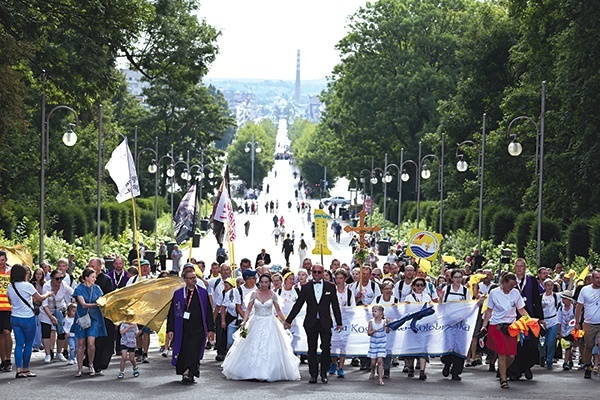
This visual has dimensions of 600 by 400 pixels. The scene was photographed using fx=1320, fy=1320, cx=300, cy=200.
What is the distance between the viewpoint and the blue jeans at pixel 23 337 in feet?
58.3

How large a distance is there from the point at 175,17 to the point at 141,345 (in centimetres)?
2321

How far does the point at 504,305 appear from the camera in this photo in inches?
705

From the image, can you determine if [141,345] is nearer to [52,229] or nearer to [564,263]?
[564,263]

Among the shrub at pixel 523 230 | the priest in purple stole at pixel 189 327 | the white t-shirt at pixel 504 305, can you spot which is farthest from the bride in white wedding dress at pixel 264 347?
the shrub at pixel 523 230

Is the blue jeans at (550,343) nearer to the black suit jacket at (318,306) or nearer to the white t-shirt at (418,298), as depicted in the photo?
the white t-shirt at (418,298)

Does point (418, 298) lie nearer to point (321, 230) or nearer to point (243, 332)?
point (243, 332)

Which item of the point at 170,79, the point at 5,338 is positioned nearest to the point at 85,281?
the point at 5,338

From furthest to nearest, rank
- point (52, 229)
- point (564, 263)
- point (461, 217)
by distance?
1. point (461, 217)
2. point (52, 229)
3. point (564, 263)

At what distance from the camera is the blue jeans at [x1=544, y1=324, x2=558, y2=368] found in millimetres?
21047

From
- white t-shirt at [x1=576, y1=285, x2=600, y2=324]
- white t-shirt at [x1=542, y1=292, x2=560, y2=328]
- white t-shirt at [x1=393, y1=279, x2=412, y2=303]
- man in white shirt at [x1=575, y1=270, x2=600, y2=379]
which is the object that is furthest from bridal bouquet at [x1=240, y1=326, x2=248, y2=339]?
white t-shirt at [x1=542, y1=292, x2=560, y2=328]

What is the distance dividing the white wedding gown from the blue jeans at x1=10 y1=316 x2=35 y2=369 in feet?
8.88

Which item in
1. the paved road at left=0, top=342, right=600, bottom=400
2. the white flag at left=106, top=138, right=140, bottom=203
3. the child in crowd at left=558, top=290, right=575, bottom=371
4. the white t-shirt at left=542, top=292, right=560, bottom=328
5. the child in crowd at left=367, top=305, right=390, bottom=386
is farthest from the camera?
the white flag at left=106, top=138, right=140, bottom=203

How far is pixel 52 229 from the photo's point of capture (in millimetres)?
48188

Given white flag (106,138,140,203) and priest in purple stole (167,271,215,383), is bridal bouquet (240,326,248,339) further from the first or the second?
white flag (106,138,140,203)
